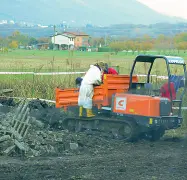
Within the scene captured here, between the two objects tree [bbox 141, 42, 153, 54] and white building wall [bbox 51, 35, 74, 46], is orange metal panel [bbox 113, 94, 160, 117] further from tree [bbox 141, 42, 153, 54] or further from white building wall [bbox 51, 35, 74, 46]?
white building wall [bbox 51, 35, 74, 46]

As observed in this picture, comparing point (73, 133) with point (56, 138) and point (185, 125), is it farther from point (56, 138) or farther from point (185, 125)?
point (185, 125)

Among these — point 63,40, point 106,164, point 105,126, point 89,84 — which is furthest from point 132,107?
point 63,40

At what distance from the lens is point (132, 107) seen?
15602 mm

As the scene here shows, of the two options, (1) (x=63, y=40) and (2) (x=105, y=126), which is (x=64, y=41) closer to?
(1) (x=63, y=40)

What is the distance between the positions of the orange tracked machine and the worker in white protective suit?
149 millimetres

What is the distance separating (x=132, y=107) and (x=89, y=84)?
1.41 metres

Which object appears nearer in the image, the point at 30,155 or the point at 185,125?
the point at 30,155

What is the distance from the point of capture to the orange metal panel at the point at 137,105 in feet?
49.9

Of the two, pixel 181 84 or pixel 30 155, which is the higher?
pixel 181 84

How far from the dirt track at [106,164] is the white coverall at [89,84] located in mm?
1792

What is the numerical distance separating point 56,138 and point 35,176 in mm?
3978

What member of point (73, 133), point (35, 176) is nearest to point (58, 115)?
point (73, 133)

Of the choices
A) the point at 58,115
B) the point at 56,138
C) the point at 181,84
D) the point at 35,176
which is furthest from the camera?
the point at 58,115

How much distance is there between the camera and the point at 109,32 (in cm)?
7175
